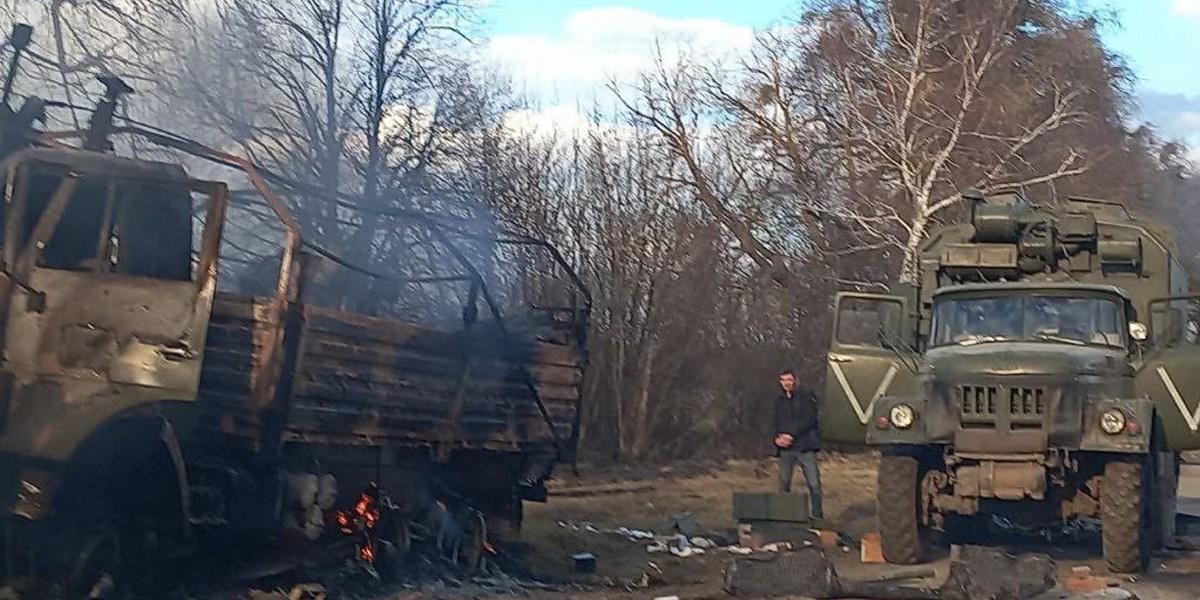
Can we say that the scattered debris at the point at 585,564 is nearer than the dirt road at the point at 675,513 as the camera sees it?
No

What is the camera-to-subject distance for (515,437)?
12.6 meters

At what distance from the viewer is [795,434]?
52.3ft

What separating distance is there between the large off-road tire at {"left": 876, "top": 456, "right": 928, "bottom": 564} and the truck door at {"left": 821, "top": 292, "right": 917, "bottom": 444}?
42.2 inches

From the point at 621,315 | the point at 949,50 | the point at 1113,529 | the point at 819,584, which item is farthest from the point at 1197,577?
the point at 949,50

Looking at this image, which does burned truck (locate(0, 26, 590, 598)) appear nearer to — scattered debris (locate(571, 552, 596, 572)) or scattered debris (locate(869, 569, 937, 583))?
scattered debris (locate(571, 552, 596, 572))

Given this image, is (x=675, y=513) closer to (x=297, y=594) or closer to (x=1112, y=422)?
(x=1112, y=422)

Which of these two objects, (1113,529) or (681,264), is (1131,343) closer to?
(1113,529)

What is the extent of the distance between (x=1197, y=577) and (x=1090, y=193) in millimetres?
16833

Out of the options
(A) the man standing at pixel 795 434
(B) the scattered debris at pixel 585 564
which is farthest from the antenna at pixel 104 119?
(A) the man standing at pixel 795 434

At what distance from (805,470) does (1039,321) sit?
3458 mm

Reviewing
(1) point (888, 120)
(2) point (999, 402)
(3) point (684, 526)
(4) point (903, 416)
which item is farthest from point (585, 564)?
(1) point (888, 120)

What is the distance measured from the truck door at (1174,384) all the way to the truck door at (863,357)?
1.95m

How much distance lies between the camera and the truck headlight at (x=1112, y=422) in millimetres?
11938

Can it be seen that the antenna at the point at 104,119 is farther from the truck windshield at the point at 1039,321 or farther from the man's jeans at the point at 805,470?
the man's jeans at the point at 805,470
